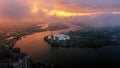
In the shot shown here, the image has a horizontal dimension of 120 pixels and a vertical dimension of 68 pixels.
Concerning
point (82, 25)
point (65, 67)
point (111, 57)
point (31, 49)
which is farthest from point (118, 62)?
point (82, 25)

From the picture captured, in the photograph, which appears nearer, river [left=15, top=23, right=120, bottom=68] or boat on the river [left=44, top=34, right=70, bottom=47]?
river [left=15, top=23, right=120, bottom=68]

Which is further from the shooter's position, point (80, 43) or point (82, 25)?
point (82, 25)

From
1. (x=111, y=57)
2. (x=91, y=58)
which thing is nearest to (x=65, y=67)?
(x=91, y=58)

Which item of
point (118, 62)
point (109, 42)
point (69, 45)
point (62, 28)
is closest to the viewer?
point (118, 62)

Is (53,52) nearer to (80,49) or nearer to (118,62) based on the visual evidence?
(80,49)

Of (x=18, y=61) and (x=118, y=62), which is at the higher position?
(x=18, y=61)

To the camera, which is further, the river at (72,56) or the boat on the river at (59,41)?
the boat on the river at (59,41)

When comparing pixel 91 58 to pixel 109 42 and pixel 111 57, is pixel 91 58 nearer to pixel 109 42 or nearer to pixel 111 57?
pixel 111 57

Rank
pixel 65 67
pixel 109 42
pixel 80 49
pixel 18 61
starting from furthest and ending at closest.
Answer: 1. pixel 109 42
2. pixel 80 49
3. pixel 65 67
4. pixel 18 61

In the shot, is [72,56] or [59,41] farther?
[59,41]
